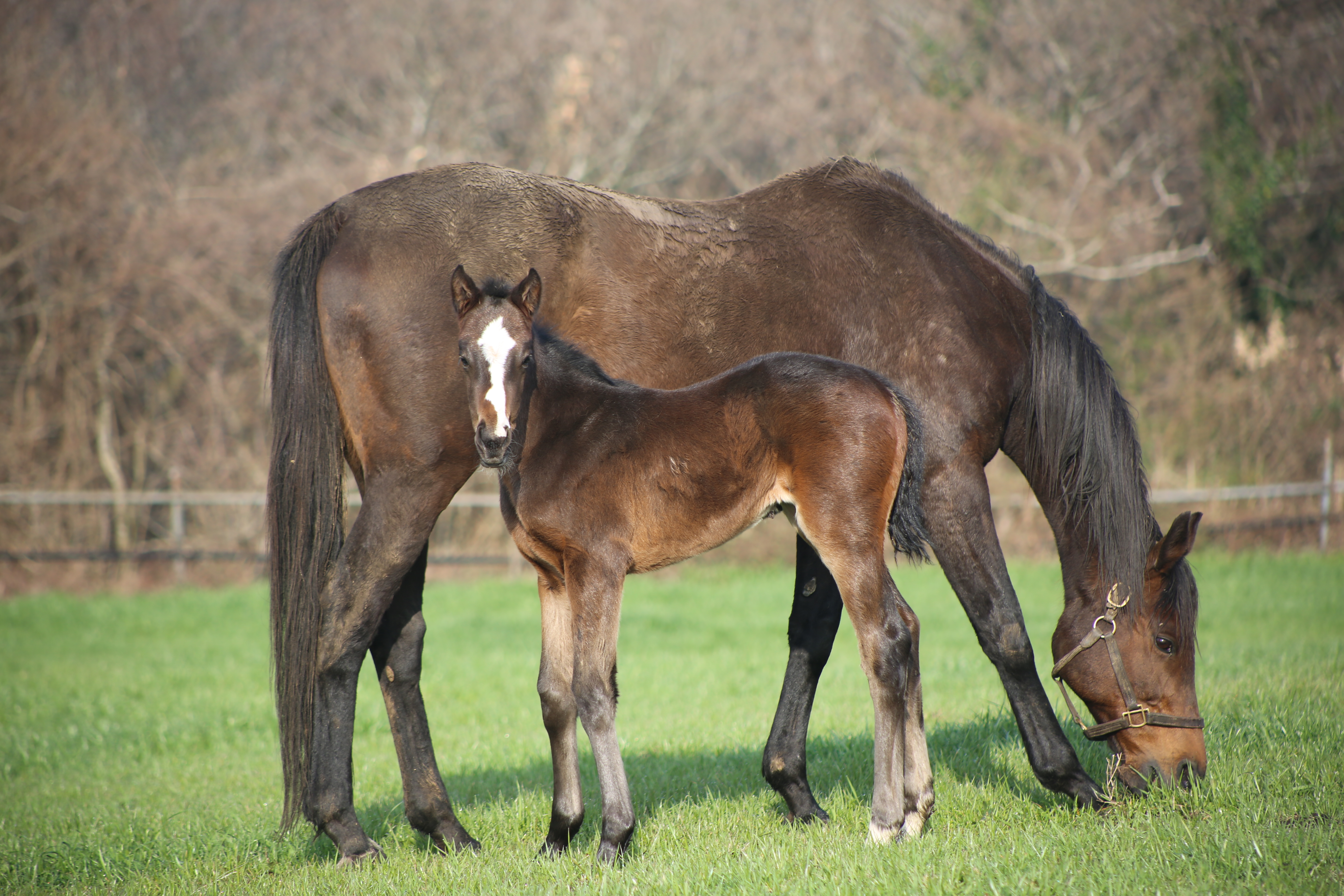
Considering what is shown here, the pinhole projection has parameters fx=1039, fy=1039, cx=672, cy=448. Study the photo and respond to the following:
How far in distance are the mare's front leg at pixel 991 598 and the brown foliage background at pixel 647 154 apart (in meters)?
10.7

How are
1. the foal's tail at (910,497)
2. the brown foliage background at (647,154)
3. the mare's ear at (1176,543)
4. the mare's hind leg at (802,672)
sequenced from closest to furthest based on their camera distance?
the foal's tail at (910,497)
the mare's ear at (1176,543)
the mare's hind leg at (802,672)
the brown foliage background at (647,154)

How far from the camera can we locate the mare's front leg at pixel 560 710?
3816 millimetres

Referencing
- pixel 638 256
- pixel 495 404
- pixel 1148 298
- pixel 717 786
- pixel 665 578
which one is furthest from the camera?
pixel 1148 298

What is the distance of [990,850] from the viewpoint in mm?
3484


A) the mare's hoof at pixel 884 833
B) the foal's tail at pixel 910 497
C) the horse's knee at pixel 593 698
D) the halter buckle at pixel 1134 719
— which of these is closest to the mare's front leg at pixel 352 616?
the horse's knee at pixel 593 698

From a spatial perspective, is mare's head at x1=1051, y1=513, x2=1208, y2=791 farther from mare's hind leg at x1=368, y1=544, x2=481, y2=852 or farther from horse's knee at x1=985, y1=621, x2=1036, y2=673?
mare's hind leg at x1=368, y1=544, x2=481, y2=852

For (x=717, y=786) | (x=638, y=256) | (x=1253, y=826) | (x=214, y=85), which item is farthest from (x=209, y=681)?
(x=214, y=85)

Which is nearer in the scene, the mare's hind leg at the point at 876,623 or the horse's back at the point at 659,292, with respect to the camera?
the mare's hind leg at the point at 876,623

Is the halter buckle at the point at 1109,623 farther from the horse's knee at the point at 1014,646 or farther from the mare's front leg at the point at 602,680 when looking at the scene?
the mare's front leg at the point at 602,680

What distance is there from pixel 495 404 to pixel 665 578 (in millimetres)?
12115

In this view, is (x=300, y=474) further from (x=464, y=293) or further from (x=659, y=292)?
(x=659, y=292)

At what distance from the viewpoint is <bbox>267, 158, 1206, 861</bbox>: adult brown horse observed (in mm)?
4109

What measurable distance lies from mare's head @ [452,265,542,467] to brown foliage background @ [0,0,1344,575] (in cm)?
1117

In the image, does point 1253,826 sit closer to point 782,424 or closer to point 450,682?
point 782,424
